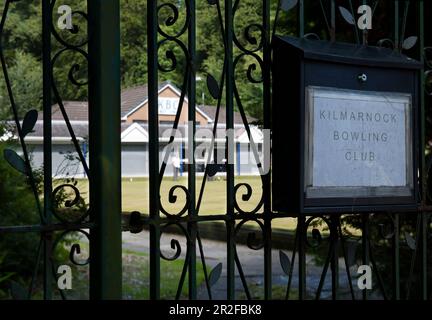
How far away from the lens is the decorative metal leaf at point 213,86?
2488 mm

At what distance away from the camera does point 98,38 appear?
7.48 ft

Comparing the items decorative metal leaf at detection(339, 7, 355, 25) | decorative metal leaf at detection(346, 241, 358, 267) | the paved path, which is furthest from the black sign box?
the paved path

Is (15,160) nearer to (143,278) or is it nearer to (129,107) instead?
(129,107)

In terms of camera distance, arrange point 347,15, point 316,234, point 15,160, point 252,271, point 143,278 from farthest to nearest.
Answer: point 252,271, point 143,278, point 347,15, point 316,234, point 15,160

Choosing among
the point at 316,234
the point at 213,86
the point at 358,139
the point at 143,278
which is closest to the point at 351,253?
the point at 316,234

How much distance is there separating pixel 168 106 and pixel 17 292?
2.92 feet

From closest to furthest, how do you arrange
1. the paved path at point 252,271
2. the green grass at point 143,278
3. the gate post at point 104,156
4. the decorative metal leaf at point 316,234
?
the gate post at point 104,156 → the decorative metal leaf at point 316,234 → the green grass at point 143,278 → the paved path at point 252,271

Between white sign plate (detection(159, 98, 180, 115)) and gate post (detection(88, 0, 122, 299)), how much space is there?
0.27 m

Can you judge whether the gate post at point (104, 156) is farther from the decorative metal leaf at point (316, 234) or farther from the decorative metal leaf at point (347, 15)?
the decorative metal leaf at point (347, 15)

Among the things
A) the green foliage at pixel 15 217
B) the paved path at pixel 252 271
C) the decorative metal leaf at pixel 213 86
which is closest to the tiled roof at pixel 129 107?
the decorative metal leaf at pixel 213 86

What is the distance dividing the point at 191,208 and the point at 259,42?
74 cm

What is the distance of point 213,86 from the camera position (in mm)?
2496

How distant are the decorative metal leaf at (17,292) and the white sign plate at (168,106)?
2.63 feet

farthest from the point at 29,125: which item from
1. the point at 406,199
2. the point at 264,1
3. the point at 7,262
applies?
the point at 7,262
